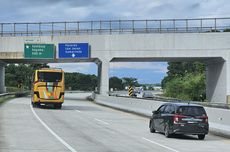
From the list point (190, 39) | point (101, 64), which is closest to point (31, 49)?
point (101, 64)

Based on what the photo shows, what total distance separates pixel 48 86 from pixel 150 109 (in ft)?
34.4

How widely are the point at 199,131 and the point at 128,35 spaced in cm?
4195

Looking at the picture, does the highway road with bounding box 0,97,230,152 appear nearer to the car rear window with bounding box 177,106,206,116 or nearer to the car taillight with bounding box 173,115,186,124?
the car taillight with bounding box 173,115,186,124

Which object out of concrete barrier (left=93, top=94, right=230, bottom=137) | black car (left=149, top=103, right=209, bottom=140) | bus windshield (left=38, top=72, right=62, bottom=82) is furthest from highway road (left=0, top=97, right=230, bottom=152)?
bus windshield (left=38, top=72, right=62, bottom=82)

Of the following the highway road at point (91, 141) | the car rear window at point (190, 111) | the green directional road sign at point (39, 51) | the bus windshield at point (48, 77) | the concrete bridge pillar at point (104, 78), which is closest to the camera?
the highway road at point (91, 141)

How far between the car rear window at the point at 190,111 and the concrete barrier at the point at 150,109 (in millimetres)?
1722

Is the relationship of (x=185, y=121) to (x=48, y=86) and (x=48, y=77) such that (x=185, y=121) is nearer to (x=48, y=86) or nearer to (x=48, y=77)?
(x=48, y=86)

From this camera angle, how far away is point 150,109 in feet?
114

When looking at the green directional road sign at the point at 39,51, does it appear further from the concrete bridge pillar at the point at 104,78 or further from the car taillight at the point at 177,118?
the car taillight at the point at 177,118

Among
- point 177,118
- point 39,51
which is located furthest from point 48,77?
point 177,118

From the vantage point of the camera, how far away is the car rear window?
68.6 feet

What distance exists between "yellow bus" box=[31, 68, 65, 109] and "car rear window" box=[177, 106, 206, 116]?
21791mm

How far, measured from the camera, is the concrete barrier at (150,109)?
887 inches

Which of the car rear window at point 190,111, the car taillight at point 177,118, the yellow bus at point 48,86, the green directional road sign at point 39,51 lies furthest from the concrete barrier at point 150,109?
the green directional road sign at point 39,51
